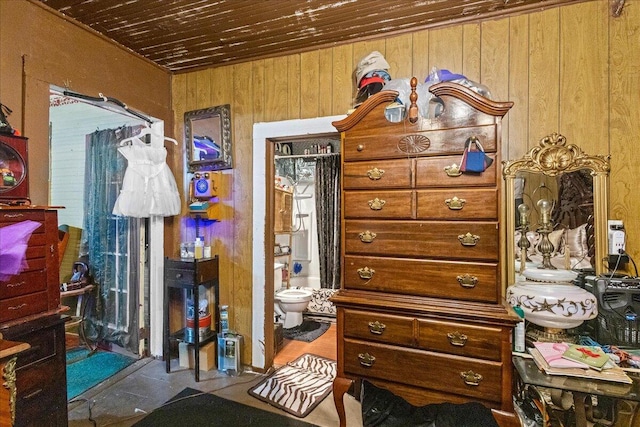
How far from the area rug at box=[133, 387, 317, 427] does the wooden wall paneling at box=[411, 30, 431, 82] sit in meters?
2.55

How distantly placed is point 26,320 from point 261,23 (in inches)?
88.6

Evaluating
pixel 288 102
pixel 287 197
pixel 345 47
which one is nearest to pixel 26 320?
pixel 288 102

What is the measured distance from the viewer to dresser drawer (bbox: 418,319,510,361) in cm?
150

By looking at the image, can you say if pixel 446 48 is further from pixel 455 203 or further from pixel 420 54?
pixel 455 203

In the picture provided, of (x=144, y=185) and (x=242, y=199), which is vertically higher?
(x=144, y=185)

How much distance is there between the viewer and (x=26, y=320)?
158 centimetres

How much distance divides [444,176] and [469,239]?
0.34 meters

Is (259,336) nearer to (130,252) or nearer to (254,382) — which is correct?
(254,382)

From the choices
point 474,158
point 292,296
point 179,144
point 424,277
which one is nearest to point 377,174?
point 474,158

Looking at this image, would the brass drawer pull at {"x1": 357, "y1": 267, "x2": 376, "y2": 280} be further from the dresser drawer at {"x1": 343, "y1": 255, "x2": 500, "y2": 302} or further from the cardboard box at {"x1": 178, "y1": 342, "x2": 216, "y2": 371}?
the cardboard box at {"x1": 178, "y1": 342, "x2": 216, "y2": 371}

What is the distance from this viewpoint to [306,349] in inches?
130

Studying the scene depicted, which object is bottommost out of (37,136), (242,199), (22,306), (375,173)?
(22,306)

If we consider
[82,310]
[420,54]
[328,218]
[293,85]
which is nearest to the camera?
[420,54]

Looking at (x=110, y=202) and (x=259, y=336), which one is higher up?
(x=110, y=202)
